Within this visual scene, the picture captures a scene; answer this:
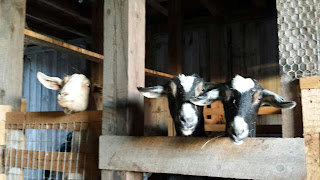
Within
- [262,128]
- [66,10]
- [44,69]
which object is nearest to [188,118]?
[262,128]

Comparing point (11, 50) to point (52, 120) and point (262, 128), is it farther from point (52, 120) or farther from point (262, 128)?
point (262, 128)

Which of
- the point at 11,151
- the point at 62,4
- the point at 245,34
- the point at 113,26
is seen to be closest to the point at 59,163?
the point at 11,151

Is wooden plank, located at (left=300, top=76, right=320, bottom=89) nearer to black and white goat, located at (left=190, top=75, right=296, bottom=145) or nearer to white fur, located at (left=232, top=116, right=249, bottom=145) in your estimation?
black and white goat, located at (left=190, top=75, right=296, bottom=145)

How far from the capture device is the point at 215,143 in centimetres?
134

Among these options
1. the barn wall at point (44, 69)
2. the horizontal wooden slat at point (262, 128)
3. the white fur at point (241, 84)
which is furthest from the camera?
the barn wall at point (44, 69)

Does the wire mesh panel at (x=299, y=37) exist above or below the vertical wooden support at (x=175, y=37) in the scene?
below

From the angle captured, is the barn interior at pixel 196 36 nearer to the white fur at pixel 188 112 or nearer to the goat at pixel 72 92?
the goat at pixel 72 92

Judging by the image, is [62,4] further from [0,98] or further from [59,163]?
[59,163]

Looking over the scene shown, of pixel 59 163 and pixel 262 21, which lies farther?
pixel 262 21

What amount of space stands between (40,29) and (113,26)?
5.54m

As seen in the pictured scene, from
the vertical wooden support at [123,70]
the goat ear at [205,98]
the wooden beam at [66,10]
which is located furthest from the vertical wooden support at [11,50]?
the wooden beam at [66,10]

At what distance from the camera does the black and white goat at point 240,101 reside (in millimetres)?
1301

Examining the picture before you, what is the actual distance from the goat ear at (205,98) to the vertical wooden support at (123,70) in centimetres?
42

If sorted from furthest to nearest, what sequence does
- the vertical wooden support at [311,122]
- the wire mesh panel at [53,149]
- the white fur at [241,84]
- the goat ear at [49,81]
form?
the goat ear at [49,81]
the wire mesh panel at [53,149]
the white fur at [241,84]
the vertical wooden support at [311,122]
